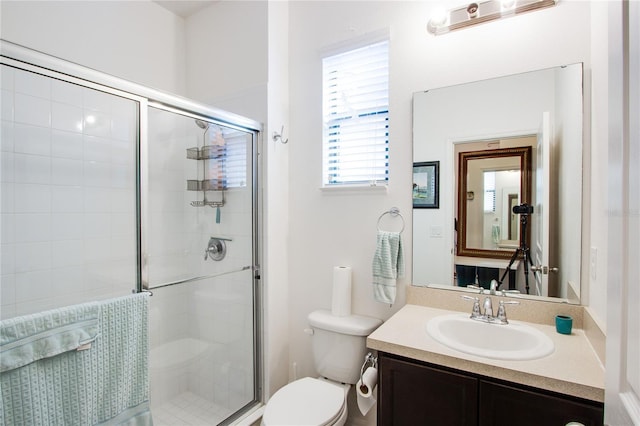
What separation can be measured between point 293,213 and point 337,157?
0.47m

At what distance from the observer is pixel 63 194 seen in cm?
175

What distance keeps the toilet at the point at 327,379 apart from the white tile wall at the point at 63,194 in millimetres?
947

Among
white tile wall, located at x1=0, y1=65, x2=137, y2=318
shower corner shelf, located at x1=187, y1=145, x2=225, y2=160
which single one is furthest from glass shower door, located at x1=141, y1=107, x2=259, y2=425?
white tile wall, located at x1=0, y1=65, x2=137, y2=318

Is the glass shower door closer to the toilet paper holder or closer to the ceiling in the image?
the toilet paper holder

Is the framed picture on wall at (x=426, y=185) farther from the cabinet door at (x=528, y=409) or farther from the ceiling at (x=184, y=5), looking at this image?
the ceiling at (x=184, y=5)

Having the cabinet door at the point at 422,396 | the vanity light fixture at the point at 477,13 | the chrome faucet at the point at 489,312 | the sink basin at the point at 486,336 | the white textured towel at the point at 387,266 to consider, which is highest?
the vanity light fixture at the point at 477,13

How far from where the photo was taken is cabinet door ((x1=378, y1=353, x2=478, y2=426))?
3.79 feet

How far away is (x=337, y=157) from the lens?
2.06m

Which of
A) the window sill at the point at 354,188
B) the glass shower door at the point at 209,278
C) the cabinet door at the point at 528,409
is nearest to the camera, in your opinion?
the cabinet door at the point at 528,409

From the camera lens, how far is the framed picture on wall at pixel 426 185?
5.57ft

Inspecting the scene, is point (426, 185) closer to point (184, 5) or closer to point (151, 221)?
point (151, 221)

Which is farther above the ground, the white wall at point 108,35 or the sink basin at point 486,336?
the white wall at point 108,35

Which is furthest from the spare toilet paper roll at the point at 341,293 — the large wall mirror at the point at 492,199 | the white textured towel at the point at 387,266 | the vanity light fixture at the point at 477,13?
the vanity light fixture at the point at 477,13

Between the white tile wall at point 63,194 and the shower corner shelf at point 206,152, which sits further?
the shower corner shelf at point 206,152
